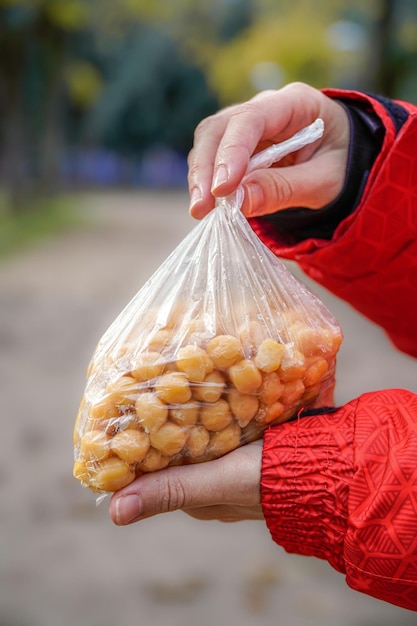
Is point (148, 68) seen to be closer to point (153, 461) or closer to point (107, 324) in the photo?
point (107, 324)

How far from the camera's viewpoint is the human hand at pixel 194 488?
1.24 metres

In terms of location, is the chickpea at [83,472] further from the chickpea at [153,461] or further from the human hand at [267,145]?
the human hand at [267,145]

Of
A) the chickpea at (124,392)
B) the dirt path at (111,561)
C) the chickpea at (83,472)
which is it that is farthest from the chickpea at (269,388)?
the dirt path at (111,561)

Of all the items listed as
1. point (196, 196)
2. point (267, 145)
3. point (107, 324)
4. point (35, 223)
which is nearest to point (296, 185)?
point (267, 145)

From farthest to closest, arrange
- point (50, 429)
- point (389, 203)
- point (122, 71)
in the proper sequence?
point (122, 71), point (50, 429), point (389, 203)

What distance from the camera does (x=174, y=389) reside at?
4.05 feet

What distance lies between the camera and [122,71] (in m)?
26.3

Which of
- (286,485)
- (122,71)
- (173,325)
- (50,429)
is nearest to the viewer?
(286,485)

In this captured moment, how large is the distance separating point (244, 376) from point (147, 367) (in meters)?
0.17

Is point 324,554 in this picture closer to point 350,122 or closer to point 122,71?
point 350,122

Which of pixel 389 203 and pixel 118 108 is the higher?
pixel 389 203

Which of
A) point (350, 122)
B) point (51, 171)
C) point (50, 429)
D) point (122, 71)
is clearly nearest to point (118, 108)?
point (122, 71)

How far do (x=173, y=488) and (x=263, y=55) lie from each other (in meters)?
12.2

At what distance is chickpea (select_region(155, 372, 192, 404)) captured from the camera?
123 cm
